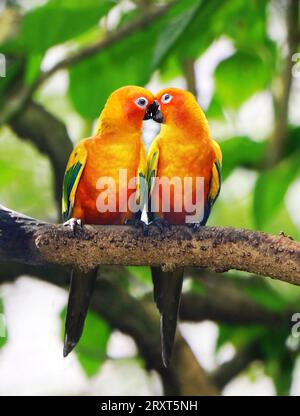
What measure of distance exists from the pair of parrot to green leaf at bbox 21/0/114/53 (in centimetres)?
52

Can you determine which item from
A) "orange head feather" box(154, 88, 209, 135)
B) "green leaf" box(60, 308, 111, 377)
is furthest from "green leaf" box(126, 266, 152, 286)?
"orange head feather" box(154, 88, 209, 135)

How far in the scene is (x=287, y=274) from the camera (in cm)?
134

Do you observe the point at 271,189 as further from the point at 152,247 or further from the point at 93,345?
the point at 152,247

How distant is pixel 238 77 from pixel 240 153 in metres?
0.24

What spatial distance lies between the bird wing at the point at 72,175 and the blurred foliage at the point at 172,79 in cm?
40

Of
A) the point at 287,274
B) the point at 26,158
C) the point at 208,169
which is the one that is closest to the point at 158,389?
the point at 26,158

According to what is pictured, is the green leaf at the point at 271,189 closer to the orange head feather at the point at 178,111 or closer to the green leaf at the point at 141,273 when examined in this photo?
the green leaf at the point at 141,273

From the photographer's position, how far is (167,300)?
1549 millimetres

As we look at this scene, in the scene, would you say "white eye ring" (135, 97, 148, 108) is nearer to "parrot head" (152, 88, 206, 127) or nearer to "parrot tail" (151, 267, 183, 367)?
"parrot head" (152, 88, 206, 127)

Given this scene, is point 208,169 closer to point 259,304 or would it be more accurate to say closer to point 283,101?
point 283,101

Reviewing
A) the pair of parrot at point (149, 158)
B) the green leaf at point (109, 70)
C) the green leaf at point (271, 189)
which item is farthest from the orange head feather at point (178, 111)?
the green leaf at point (271, 189)

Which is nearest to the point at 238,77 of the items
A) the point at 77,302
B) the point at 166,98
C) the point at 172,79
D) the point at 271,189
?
the point at 172,79

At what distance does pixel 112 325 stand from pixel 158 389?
289 mm

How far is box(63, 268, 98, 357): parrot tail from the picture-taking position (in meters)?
1.54
